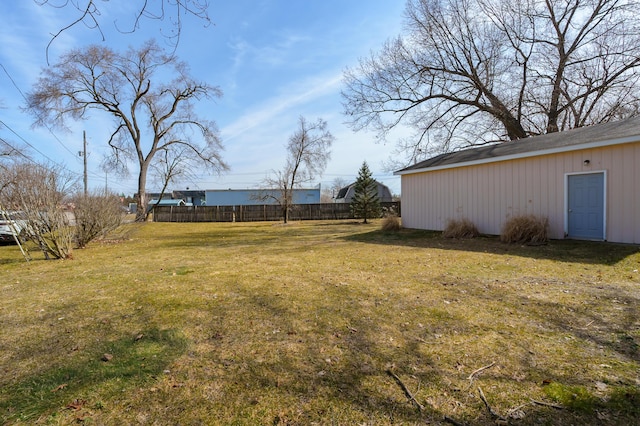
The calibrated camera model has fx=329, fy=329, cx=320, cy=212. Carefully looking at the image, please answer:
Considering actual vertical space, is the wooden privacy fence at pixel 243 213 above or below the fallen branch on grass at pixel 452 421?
above

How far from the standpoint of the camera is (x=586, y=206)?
812 cm

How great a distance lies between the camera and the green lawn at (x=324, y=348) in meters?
1.91

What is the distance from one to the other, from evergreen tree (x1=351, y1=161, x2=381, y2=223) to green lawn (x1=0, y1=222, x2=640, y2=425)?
49.2 feet

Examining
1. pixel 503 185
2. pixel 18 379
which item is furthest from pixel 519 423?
pixel 503 185

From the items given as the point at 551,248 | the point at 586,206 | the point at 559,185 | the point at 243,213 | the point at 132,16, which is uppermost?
the point at 132,16

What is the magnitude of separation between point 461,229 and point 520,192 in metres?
1.94

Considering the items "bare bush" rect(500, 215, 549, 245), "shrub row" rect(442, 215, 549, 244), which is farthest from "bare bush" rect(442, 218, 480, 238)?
"bare bush" rect(500, 215, 549, 245)

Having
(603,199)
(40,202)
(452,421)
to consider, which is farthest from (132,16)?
(603,199)

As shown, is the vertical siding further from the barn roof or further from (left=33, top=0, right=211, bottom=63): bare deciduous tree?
(left=33, top=0, right=211, bottom=63): bare deciduous tree

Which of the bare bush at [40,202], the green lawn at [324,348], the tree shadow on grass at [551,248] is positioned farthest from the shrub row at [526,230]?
the bare bush at [40,202]

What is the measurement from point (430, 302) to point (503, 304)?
0.80 meters

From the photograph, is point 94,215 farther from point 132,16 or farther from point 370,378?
point 370,378

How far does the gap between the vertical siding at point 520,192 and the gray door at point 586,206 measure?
0.15m

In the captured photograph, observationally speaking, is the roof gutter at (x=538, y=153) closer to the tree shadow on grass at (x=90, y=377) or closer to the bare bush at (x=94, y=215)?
the tree shadow on grass at (x=90, y=377)
